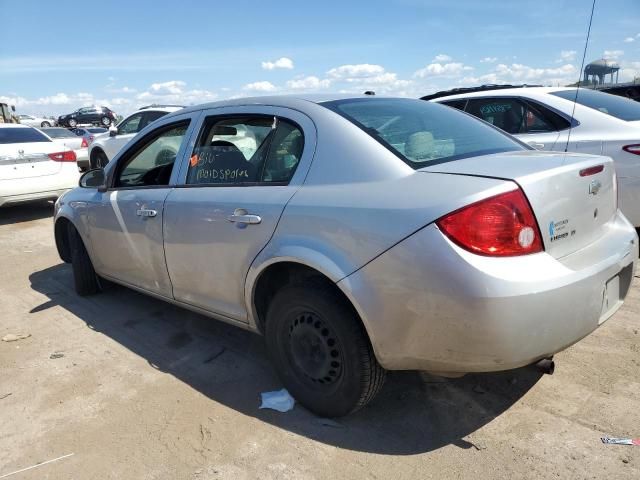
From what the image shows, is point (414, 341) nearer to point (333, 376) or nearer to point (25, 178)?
point (333, 376)

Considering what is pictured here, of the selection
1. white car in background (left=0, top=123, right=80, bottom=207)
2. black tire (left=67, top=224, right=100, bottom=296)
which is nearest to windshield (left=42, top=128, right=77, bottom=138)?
white car in background (left=0, top=123, right=80, bottom=207)

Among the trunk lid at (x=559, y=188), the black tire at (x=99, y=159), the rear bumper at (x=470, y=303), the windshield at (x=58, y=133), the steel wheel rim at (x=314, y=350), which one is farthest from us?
the windshield at (x=58, y=133)

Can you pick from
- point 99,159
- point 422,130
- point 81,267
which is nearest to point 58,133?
point 99,159

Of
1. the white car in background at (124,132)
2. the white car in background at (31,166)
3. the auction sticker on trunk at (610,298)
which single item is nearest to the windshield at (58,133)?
the white car in background at (124,132)

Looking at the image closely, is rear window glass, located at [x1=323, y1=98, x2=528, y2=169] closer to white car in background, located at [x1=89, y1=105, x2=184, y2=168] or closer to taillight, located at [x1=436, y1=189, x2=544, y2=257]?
taillight, located at [x1=436, y1=189, x2=544, y2=257]

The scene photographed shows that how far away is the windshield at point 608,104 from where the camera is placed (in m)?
4.94

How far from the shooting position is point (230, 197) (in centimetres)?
294

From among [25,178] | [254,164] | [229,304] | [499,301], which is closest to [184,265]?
[229,304]

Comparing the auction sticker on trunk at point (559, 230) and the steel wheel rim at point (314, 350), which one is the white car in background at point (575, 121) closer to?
the auction sticker on trunk at point (559, 230)

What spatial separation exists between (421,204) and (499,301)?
492 millimetres

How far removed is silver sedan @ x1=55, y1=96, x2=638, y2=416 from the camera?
2.08 m

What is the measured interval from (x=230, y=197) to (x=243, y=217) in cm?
21

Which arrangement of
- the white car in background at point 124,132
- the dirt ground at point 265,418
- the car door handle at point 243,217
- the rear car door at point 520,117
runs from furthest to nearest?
the white car in background at point 124,132, the rear car door at point 520,117, the car door handle at point 243,217, the dirt ground at point 265,418

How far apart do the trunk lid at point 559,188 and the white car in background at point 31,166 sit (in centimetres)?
754
